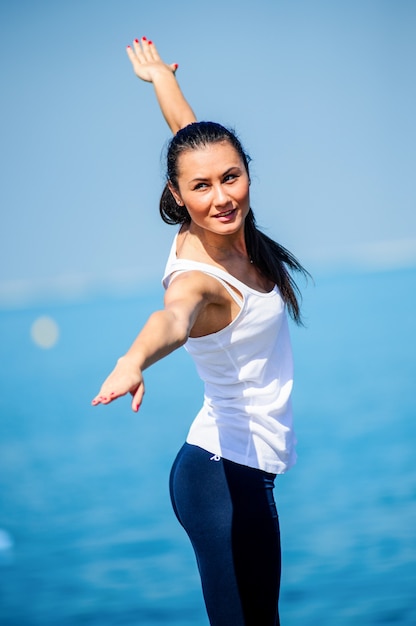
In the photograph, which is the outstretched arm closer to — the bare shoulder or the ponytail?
the bare shoulder

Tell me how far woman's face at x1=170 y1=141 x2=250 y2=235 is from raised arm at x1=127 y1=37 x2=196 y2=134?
0.60 m

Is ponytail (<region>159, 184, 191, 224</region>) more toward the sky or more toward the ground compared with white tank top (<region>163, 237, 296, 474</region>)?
more toward the sky

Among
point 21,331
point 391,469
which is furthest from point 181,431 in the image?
point 21,331

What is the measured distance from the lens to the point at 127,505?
6199mm

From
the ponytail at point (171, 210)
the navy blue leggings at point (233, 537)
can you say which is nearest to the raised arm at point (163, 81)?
the ponytail at point (171, 210)

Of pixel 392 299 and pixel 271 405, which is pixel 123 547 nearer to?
pixel 271 405

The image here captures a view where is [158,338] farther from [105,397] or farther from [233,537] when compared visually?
[233,537]

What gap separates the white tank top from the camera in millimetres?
2186

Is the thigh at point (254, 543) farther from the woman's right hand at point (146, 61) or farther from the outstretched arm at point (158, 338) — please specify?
the woman's right hand at point (146, 61)

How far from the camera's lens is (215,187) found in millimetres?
2184

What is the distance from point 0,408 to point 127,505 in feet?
21.5

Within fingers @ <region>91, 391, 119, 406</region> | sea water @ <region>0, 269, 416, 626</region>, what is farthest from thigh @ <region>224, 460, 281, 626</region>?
sea water @ <region>0, 269, 416, 626</region>

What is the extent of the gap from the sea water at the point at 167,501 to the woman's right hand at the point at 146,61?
227 cm

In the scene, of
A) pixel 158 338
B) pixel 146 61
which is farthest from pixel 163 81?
pixel 158 338
